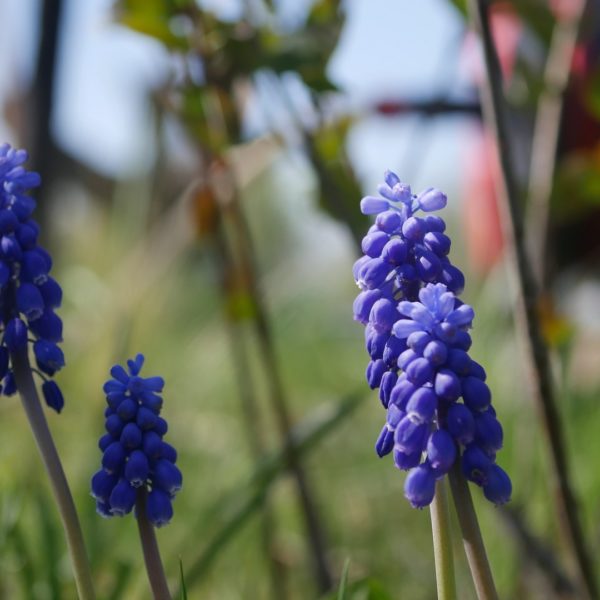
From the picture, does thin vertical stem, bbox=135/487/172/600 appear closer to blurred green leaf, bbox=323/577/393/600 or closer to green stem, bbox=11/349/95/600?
green stem, bbox=11/349/95/600

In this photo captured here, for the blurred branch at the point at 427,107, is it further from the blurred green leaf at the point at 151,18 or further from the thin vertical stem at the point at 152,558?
the thin vertical stem at the point at 152,558

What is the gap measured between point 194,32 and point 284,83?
0.10 metres

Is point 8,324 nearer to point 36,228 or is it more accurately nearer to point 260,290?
point 36,228

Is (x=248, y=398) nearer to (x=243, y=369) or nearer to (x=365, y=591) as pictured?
(x=243, y=369)

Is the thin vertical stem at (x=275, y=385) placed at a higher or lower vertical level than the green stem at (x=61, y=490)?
lower

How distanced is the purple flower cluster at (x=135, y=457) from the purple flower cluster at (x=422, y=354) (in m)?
0.10

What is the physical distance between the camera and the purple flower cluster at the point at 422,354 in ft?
1.28

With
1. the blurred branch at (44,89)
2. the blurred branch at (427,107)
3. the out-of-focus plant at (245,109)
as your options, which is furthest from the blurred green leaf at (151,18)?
the blurred branch at (44,89)

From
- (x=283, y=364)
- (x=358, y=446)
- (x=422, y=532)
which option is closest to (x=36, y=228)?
(x=422, y=532)

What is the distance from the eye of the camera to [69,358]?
2.00m

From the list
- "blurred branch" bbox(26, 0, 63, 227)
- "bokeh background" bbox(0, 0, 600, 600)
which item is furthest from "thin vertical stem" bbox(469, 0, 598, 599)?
"blurred branch" bbox(26, 0, 63, 227)

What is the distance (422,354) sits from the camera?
15.4 inches

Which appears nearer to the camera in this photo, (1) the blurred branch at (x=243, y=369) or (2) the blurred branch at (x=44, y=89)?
(1) the blurred branch at (x=243, y=369)

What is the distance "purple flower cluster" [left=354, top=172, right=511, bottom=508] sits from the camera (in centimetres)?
39
